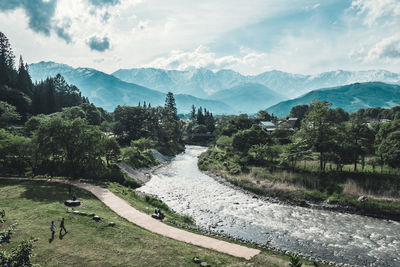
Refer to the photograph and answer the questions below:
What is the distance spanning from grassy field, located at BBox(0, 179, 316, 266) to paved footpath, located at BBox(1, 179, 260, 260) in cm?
90

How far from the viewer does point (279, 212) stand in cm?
3506

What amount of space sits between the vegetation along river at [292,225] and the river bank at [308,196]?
156 cm

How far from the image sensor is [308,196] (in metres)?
39.7

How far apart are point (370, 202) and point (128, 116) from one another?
81.4 m

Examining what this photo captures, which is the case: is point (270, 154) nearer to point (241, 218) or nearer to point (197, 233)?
point (241, 218)

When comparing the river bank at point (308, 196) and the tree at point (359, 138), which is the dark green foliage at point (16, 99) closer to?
the river bank at point (308, 196)

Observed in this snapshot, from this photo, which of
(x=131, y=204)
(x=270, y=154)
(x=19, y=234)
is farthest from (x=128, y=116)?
(x=19, y=234)

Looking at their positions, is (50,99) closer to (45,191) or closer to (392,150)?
(45,191)

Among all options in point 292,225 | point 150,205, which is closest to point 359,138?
point 292,225

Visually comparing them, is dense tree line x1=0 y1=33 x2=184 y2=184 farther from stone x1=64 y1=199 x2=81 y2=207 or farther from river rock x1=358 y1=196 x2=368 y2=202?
river rock x1=358 y1=196 x2=368 y2=202

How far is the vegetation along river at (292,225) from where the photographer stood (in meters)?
24.2

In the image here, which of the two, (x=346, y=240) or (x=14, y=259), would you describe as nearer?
(x=14, y=259)

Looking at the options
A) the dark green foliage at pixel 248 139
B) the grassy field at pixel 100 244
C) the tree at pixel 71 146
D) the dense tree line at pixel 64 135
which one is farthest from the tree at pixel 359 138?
the tree at pixel 71 146

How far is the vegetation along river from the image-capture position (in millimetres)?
24188
